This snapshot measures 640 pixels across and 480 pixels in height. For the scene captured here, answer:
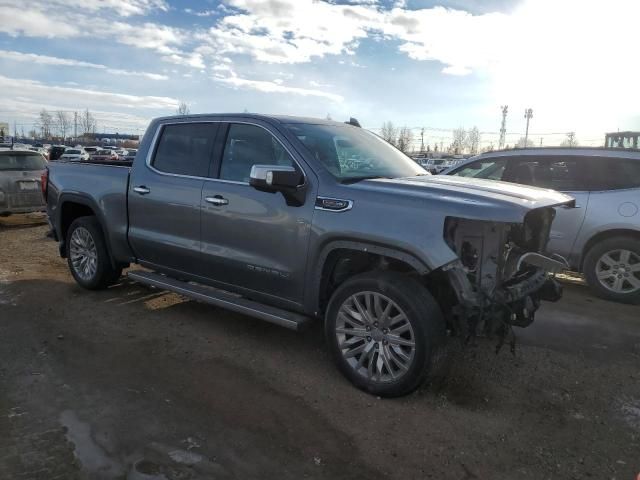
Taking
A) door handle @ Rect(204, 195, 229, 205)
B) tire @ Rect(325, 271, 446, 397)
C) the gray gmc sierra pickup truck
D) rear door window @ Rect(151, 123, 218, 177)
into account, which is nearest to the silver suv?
the gray gmc sierra pickup truck

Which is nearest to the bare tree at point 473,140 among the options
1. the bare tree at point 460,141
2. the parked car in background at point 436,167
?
the bare tree at point 460,141

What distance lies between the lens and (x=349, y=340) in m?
3.87

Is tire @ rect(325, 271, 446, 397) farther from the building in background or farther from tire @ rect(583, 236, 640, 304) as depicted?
the building in background

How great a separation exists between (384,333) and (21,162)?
33.1 ft

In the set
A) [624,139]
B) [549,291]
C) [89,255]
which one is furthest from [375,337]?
[624,139]

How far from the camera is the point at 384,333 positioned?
3.67m

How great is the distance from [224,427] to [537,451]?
6.19ft

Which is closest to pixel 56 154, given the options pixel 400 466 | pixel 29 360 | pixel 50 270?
pixel 50 270

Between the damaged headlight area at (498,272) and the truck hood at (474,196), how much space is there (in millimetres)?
120

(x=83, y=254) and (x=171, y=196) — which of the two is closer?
(x=171, y=196)

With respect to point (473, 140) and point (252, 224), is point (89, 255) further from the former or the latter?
point (473, 140)

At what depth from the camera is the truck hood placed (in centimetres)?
322

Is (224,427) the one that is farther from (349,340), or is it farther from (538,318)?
(538,318)

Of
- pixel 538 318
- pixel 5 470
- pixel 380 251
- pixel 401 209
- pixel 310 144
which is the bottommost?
pixel 5 470
